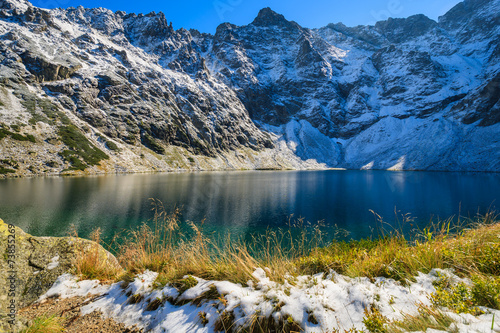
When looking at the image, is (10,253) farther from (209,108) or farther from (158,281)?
(209,108)

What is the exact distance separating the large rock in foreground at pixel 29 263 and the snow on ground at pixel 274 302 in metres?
0.49

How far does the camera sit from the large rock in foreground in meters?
4.57

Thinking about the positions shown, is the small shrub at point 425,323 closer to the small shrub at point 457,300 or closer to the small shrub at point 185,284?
the small shrub at point 457,300

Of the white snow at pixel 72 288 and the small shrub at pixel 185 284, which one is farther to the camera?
the white snow at pixel 72 288

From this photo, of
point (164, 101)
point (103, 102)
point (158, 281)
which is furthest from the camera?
point (164, 101)

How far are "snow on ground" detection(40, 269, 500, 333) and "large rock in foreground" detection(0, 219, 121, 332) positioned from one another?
1.61ft

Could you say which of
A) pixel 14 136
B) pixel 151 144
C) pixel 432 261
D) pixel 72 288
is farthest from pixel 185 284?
pixel 151 144

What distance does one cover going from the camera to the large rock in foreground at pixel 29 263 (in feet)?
15.0

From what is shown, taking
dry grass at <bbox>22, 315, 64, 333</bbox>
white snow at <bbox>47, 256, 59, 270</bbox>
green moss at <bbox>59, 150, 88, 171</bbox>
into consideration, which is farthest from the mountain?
dry grass at <bbox>22, 315, 64, 333</bbox>

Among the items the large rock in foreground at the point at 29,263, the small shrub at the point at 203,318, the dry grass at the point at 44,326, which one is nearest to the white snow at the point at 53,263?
the large rock in foreground at the point at 29,263

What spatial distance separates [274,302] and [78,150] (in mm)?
114790

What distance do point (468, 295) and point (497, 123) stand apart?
193870 millimetres

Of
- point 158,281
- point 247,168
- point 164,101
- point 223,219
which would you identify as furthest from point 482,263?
point 164,101

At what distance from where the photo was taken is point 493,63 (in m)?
171
